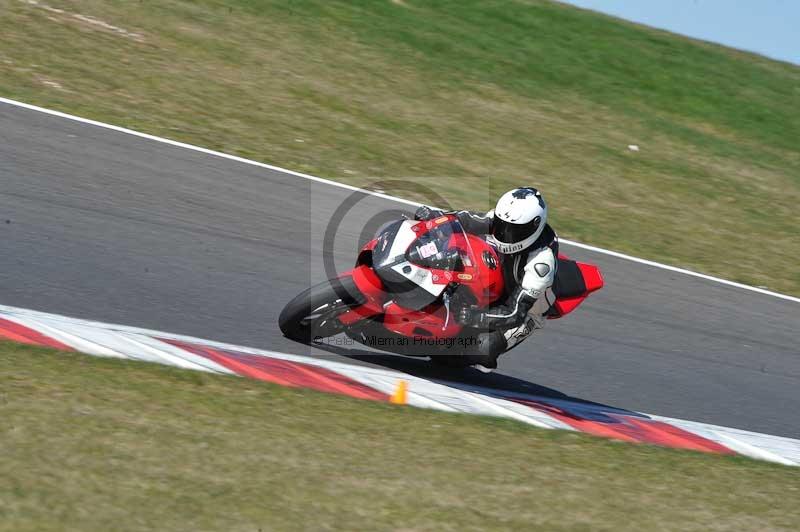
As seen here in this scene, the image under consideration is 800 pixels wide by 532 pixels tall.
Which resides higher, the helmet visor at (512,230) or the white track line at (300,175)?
the helmet visor at (512,230)

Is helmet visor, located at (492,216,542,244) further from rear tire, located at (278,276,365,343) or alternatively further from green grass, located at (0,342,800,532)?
green grass, located at (0,342,800,532)

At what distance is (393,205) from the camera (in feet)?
34.4

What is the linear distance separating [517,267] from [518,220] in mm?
379

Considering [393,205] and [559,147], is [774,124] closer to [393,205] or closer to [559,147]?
[559,147]

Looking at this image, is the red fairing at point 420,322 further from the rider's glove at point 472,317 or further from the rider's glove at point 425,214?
the rider's glove at point 425,214

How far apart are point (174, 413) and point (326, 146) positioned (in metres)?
7.20

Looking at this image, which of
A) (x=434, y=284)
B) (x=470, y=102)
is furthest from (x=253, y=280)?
(x=470, y=102)

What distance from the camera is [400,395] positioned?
19.4ft

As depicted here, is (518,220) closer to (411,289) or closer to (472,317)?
(472,317)

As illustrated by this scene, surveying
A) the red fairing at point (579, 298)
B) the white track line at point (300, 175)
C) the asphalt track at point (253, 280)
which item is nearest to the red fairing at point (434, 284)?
the red fairing at point (579, 298)

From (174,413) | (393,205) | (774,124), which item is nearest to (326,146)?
(393,205)

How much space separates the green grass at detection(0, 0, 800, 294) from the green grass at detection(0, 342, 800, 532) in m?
5.62

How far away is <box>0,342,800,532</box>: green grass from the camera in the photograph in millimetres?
3846

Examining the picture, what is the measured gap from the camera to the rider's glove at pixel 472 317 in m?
6.33
